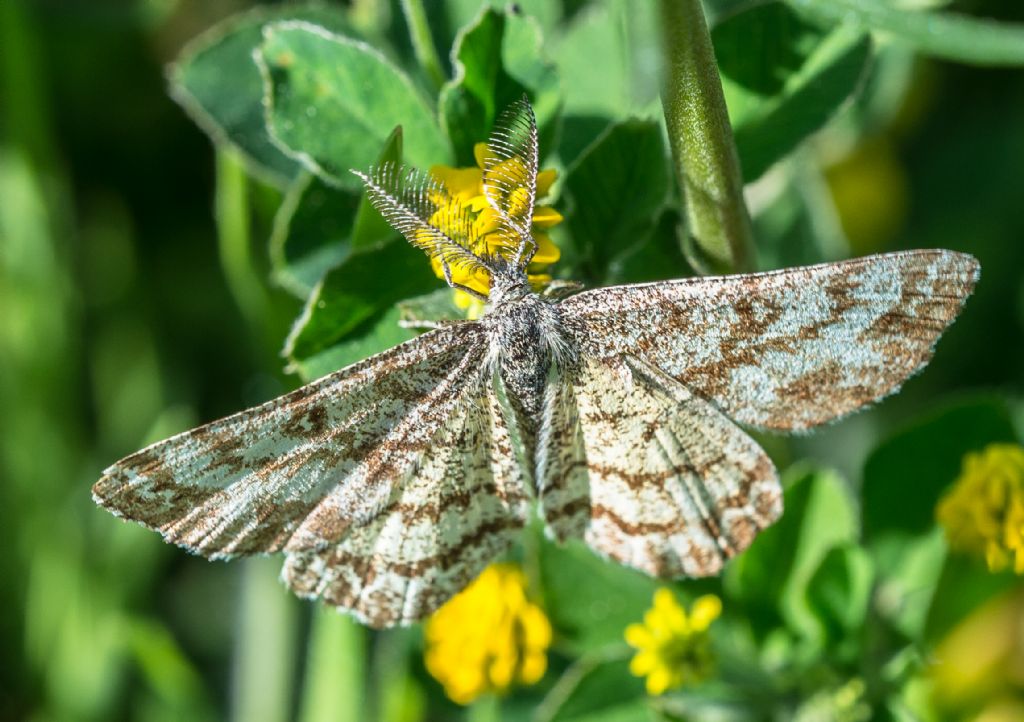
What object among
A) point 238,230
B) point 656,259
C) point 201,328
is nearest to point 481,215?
point 656,259

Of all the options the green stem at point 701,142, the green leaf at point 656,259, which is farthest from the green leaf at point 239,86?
the green stem at point 701,142

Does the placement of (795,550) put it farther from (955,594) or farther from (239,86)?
(239,86)

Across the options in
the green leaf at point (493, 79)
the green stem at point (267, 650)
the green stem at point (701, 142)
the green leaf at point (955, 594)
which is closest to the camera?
the green stem at point (701, 142)

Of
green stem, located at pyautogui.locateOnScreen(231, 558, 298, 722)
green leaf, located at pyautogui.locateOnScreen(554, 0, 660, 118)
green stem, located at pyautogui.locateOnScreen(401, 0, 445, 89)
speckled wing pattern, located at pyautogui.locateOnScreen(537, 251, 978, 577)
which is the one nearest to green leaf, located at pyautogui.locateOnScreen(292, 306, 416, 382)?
speckled wing pattern, located at pyautogui.locateOnScreen(537, 251, 978, 577)

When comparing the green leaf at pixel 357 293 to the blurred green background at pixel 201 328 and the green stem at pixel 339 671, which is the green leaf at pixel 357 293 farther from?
the green stem at pixel 339 671

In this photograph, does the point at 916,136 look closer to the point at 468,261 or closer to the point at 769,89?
the point at 769,89

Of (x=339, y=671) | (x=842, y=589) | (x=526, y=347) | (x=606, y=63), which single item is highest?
(x=606, y=63)

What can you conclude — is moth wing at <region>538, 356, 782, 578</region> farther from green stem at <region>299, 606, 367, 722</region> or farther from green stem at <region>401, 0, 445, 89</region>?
green stem at <region>299, 606, 367, 722</region>
